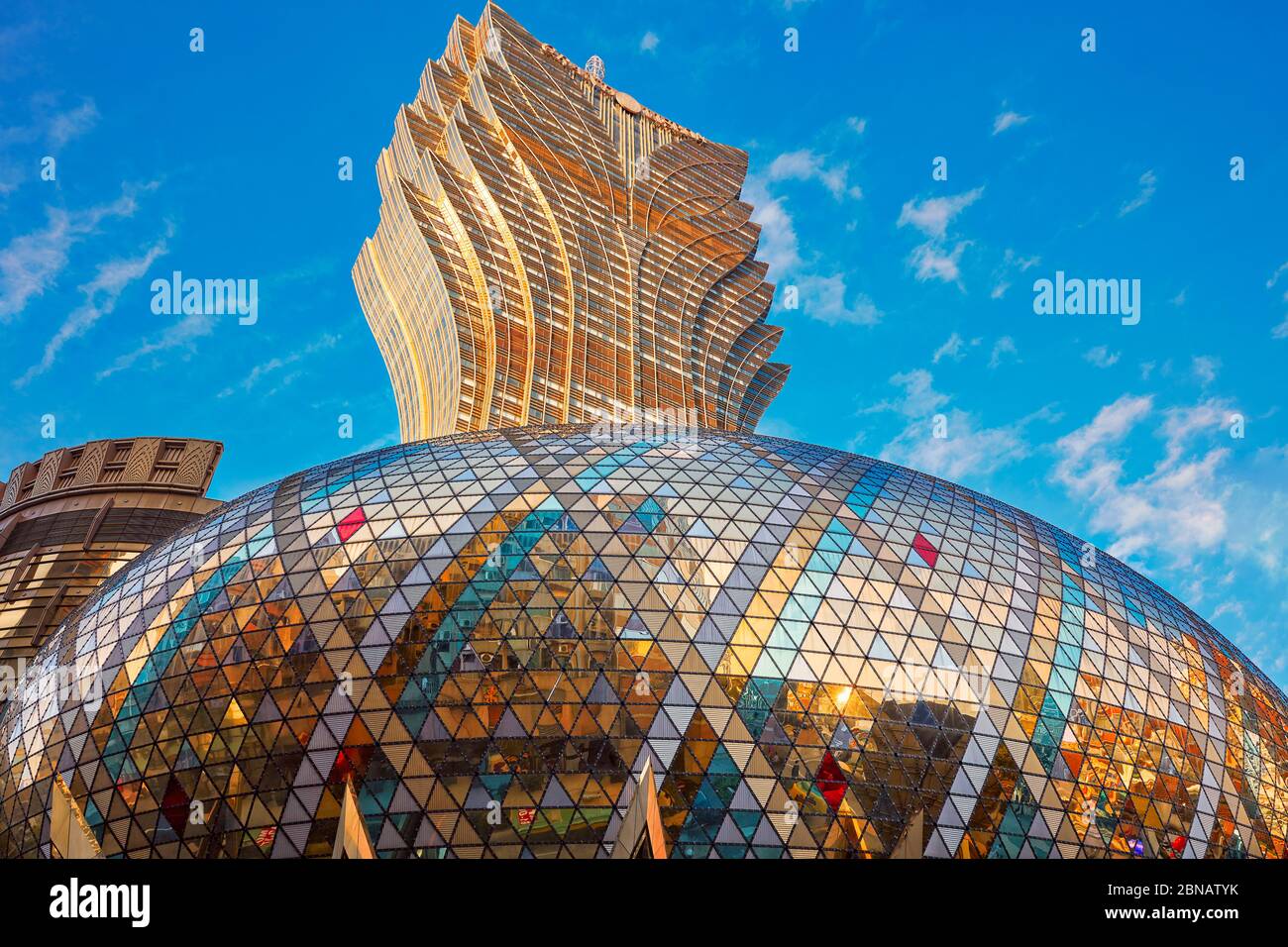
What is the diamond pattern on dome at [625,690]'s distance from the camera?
86.7 ft

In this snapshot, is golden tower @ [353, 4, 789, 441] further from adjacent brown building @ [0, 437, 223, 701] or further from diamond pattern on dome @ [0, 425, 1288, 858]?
diamond pattern on dome @ [0, 425, 1288, 858]

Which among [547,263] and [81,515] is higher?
[547,263]

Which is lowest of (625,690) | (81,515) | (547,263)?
(625,690)

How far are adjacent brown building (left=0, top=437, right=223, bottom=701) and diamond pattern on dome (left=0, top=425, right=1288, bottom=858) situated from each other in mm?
30420

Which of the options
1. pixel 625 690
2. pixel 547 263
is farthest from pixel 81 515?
pixel 625 690

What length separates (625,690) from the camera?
27.5 metres

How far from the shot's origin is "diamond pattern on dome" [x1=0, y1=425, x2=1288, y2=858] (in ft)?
86.7

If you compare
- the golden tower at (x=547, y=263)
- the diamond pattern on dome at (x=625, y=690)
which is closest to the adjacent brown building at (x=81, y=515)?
the golden tower at (x=547, y=263)

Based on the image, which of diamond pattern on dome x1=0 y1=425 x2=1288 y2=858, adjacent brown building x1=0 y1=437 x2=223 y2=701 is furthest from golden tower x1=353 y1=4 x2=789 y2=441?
diamond pattern on dome x1=0 y1=425 x2=1288 y2=858

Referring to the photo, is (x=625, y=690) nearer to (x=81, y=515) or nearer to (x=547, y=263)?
(x=81, y=515)

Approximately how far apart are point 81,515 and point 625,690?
54.5m
